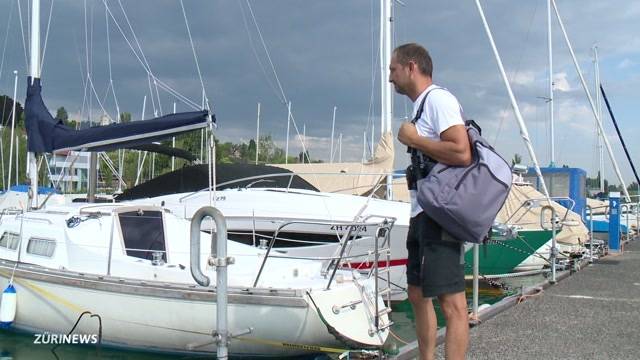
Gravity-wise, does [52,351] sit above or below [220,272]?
below

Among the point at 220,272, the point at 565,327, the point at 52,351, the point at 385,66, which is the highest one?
the point at 385,66

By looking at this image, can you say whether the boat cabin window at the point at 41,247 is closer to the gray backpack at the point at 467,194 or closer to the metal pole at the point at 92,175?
the metal pole at the point at 92,175

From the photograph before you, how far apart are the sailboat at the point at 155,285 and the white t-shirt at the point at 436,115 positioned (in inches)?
79.6

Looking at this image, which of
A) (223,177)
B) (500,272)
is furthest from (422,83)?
(500,272)

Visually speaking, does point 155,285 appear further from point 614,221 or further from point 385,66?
point 614,221

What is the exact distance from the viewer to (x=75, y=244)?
269 inches

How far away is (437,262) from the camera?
2854mm

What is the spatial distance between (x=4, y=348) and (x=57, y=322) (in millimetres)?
834

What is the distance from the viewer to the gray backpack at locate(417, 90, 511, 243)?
2803 mm

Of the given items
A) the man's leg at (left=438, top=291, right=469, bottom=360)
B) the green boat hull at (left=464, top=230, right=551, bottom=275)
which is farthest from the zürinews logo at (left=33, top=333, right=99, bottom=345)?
the green boat hull at (left=464, top=230, right=551, bottom=275)

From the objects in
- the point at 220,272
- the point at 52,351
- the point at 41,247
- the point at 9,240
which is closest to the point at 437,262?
the point at 220,272

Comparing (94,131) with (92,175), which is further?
(92,175)

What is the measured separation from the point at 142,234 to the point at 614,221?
41.6ft

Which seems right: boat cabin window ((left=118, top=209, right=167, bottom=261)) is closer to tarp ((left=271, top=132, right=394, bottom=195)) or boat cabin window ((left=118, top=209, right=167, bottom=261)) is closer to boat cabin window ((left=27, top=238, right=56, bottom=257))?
boat cabin window ((left=27, top=238, right=56, bottom=257))
